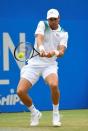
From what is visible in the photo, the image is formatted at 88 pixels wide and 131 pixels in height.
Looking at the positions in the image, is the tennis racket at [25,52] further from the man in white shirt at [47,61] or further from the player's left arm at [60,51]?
the player's left arm at [60,51]

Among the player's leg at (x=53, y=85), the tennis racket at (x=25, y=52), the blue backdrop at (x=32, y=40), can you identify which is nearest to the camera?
the player's leg at (x=53, y=85)

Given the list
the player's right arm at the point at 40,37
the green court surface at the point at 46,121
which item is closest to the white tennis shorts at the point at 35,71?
the player's right arm at the point at 40,37

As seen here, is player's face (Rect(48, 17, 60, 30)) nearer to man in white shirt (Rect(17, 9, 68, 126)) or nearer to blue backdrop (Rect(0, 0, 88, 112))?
man in white shirt (Rect(17, 9, 68, 126))

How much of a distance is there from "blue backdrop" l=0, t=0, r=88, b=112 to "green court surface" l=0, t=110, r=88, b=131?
281 millimetres

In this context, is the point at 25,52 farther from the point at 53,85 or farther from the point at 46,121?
the point at 46,121

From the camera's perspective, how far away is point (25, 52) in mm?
7824

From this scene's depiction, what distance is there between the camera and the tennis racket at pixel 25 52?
289 inches

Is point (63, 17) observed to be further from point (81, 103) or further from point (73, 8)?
point (81, 103)

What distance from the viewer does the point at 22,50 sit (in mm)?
8266

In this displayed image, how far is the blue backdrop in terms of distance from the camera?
9.38m

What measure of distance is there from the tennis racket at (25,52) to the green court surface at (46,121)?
38.9 inches

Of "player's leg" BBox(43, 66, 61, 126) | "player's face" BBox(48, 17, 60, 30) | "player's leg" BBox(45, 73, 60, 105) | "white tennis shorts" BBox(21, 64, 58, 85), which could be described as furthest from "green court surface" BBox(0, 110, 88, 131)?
"player's face" BBox(48, 17, 60, 30)

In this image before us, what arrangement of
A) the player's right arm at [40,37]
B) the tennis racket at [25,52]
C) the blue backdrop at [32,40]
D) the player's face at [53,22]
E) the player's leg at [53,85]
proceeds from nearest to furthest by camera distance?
the player's right arm at [40,37], the player's leg at [53,85], the player's face at [53,22], the tennis racket at [25,52], the blue backdrop at [32,40]

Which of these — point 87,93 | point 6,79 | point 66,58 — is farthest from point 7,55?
point 87,93
